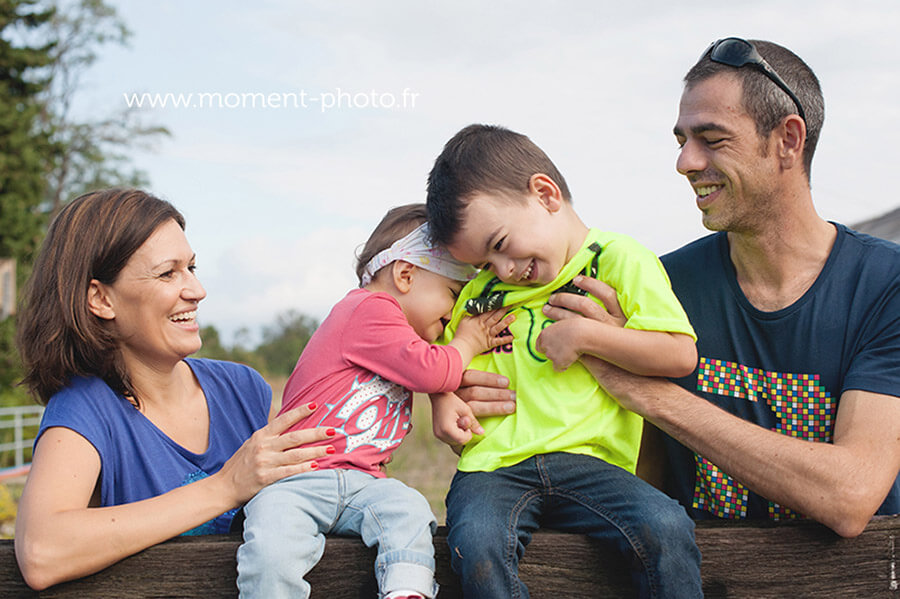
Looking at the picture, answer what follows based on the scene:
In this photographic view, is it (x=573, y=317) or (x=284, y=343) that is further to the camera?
(x=284, y=343)

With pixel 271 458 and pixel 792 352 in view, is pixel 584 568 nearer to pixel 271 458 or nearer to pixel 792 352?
pixel 271 458

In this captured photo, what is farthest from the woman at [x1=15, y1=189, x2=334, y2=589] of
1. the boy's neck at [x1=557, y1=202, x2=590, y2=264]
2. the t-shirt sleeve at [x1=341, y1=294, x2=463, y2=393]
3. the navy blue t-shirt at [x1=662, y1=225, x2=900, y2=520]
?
the navy blue t-shirt at [x1=662, y1=225, x2=900, y2=520]

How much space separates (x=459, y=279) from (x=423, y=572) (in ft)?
Answer: 3.29

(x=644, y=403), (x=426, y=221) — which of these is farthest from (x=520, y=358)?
(x=426, y=221)

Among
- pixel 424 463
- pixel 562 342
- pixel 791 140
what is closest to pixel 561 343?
pixel 562 342

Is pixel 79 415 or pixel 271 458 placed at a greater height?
pixel 79 415

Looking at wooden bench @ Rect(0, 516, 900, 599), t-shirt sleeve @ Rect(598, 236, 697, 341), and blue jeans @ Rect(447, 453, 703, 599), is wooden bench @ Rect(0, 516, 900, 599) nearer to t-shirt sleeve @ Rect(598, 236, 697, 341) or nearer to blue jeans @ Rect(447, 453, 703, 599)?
blue jeans @ Rect(447, 453, 703, 599)

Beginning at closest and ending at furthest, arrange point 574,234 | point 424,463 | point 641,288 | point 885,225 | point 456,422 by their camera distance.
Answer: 1. point 641,288
2. point 456,422
3. point 574,234
4. point 424,463
5. point 885,225

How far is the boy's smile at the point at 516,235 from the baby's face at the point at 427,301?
7.8 inches

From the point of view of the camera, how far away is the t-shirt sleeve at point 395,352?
2.31 meters

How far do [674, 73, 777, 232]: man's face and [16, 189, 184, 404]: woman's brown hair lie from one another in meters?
1.70

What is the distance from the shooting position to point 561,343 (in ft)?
7.45

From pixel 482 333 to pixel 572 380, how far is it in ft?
1.03

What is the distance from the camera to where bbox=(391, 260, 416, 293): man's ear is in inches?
100
